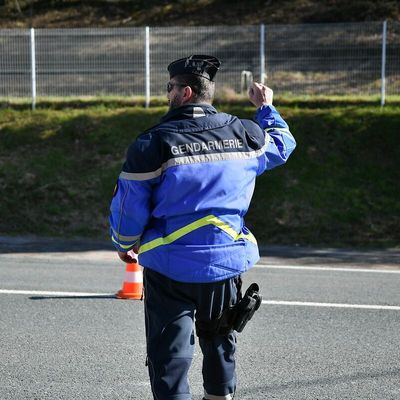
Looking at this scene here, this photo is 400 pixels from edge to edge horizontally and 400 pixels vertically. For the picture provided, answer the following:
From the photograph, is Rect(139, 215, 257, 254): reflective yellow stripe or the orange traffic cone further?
the orange traffic cone

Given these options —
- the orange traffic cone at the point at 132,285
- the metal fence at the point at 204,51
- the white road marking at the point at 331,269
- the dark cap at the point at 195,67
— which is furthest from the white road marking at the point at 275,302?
the metal fence at the point at 204,51

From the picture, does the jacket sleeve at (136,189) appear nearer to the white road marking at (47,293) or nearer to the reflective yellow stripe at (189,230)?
the reflective yellow stripe at (189,230)

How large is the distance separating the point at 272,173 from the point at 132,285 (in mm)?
6805

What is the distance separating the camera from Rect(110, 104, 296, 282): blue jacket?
4.09 m

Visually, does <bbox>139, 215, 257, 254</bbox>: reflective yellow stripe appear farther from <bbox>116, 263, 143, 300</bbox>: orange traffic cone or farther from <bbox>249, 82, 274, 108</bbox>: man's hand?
<bbox>116, 263, 143, 300</bbox>: orange traffic cone

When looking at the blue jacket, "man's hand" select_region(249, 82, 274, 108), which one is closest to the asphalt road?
the blue jacket

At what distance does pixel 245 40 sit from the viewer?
18.7 m

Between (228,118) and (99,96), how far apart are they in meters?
15.0

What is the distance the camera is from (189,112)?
4.17 m

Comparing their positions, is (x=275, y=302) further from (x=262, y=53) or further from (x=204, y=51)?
(x=204, y=51)

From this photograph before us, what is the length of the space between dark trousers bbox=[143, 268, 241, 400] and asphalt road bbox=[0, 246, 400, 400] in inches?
55.0

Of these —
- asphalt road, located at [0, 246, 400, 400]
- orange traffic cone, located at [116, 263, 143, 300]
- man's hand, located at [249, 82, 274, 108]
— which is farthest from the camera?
orange traffic cone, located at [116, 263, 143, 300]

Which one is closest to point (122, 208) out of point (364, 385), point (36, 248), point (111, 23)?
point (364, 385)

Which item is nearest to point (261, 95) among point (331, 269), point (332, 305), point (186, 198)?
point (186, 198)
